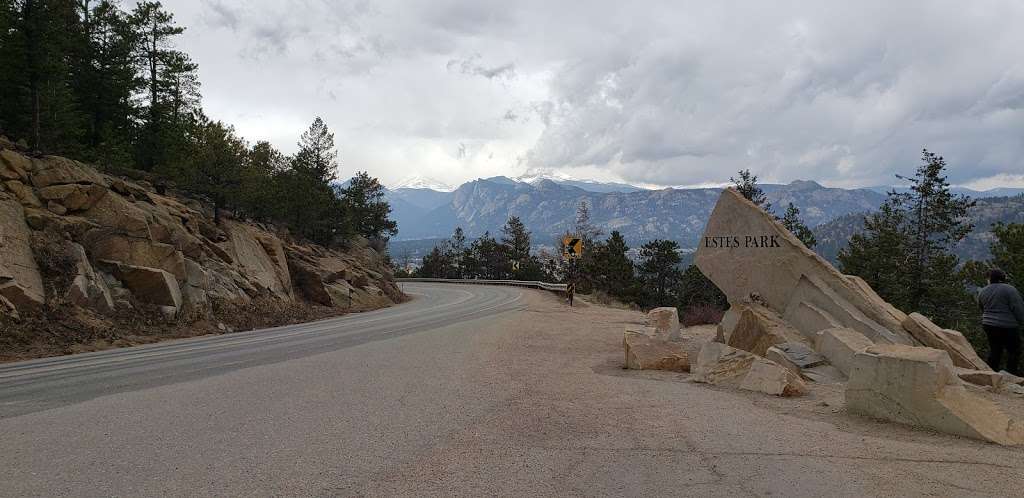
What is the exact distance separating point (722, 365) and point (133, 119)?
37.6 m

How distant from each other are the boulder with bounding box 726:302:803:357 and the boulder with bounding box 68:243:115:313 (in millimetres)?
15559

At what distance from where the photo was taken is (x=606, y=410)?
6527mm

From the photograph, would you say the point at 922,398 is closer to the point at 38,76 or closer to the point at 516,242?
the point at 38,76

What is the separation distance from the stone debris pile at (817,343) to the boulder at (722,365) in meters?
0.02

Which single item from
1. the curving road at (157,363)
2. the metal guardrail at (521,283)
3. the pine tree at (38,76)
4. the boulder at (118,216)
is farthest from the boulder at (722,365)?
the metal guardrail at (521,283)

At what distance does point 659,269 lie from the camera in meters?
52.3

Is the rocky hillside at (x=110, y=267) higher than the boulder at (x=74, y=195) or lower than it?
lower

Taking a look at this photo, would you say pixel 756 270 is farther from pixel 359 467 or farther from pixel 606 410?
pixel 359 467

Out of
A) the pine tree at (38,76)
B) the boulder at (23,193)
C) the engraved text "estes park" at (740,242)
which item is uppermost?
the pine tree at (38,76)

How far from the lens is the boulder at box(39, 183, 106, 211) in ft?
53.4

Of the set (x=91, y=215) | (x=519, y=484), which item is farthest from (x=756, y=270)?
(x=91, y=215)

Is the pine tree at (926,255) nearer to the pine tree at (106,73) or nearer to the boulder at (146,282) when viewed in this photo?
the boulder at (146,282)

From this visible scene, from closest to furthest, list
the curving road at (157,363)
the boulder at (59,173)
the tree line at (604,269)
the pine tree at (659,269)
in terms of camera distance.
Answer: the curving road at (157,363), the boulder at (59,173), the tree line at (604,269), the pine tree at (659,269)

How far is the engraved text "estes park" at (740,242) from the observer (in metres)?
12.1
